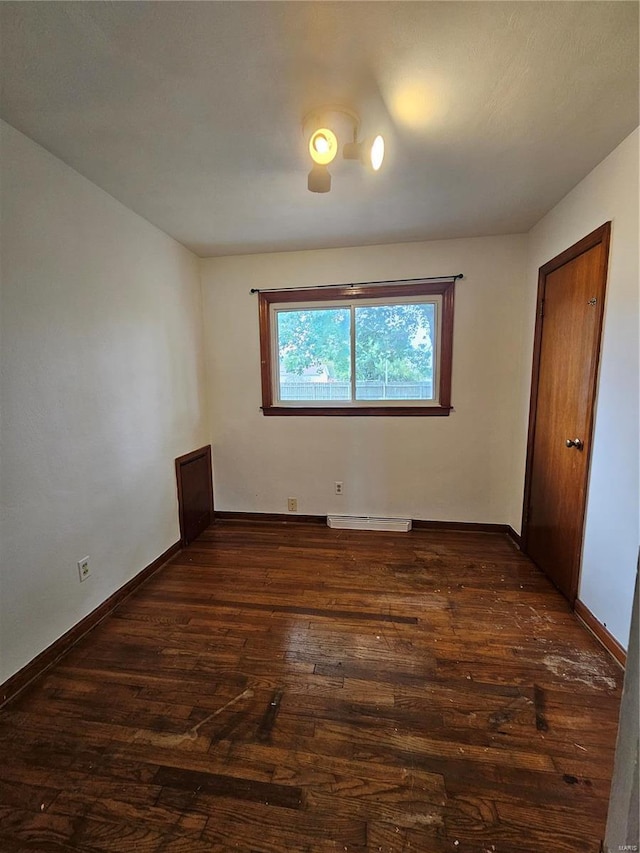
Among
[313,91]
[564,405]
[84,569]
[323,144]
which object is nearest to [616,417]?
[564,405]

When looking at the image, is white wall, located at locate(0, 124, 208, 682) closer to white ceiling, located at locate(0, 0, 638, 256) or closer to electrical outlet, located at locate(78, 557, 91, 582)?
electrical outlet, located at locate(78, 557, 91, 582)

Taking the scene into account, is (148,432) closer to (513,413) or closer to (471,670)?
(471,670)

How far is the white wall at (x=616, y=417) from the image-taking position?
5.29 feet

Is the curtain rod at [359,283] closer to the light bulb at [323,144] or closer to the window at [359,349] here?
the window at [359,349]

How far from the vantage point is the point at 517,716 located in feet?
4.63

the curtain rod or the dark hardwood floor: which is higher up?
the curtain rod

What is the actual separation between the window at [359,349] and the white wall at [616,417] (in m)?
1.17

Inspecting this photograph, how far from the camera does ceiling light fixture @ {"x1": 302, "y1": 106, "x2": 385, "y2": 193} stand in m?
1.42

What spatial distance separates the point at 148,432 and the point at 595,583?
287 cm

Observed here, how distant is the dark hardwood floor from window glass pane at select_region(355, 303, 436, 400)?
1.59 metres

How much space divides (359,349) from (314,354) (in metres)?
0.41

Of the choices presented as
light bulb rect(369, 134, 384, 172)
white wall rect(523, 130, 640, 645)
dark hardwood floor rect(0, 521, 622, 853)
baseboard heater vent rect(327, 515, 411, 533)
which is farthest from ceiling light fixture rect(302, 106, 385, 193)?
baseboard heater vent rect(327, 515, 411, 533)

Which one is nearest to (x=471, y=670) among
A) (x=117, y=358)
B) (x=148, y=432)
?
(x=148, y=432)

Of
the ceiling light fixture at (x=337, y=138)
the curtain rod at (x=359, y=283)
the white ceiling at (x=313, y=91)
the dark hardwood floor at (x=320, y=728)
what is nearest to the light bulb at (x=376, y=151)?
the ceiling light fixture at (x=337, y=138)
